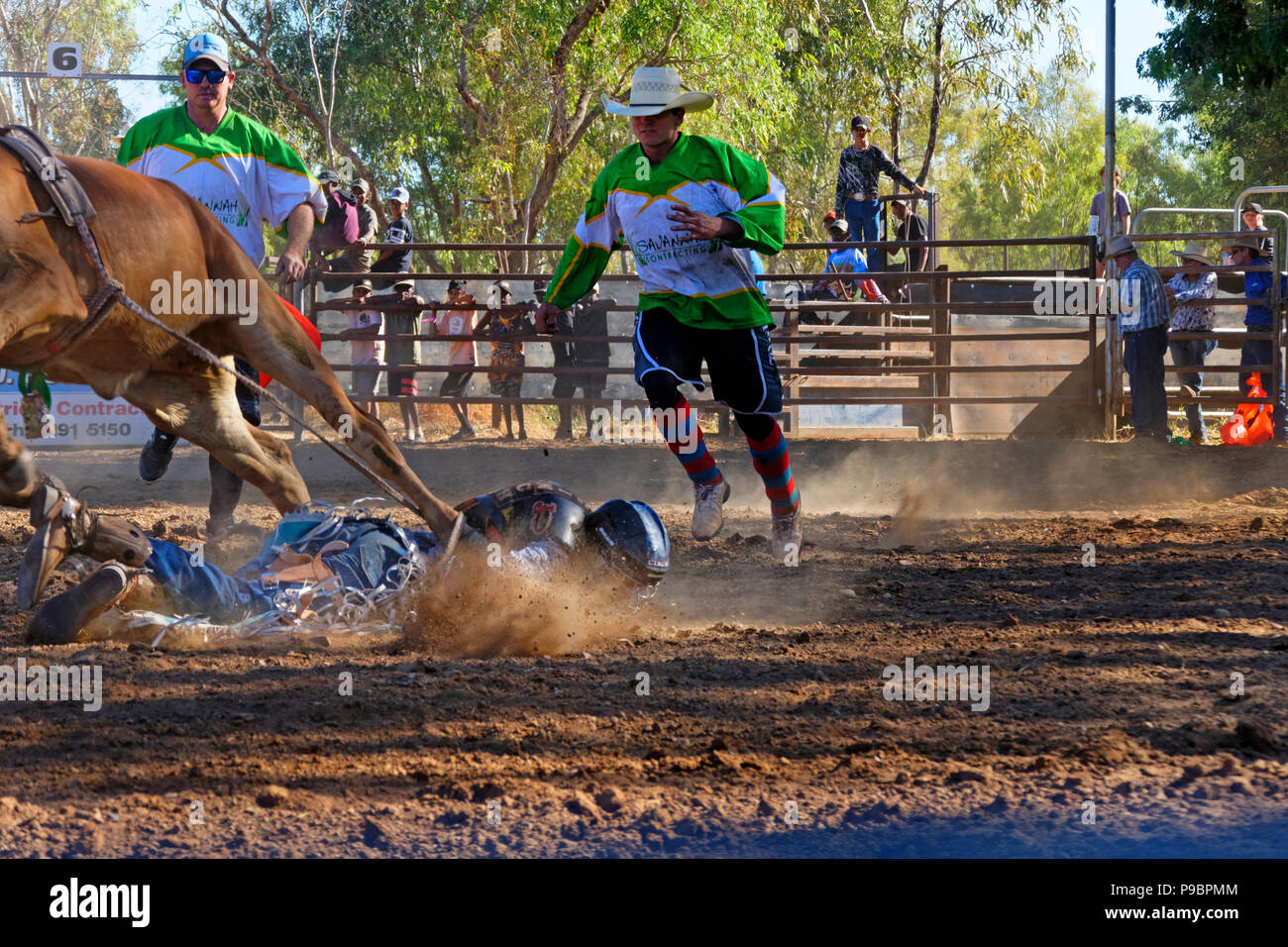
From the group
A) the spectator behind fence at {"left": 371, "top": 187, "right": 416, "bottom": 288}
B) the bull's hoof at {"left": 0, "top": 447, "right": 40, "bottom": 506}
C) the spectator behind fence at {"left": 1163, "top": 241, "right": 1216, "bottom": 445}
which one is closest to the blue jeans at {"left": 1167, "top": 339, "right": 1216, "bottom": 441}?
the spectator behind fence at {"left": 1163, "top": 241, "right": 1216, "bottom": 445}

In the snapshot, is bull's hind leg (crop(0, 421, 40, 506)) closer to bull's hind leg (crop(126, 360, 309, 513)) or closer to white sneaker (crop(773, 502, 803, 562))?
bull's hind leg (crop(126, 360, 309, 513))

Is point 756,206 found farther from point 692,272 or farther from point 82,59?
point 82,59

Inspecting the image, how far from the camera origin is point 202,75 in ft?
19.0

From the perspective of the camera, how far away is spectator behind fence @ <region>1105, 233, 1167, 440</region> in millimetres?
10852

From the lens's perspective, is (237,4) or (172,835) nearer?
(172,835)

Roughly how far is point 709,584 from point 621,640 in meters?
1.17

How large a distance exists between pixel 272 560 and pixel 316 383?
77 centimetres

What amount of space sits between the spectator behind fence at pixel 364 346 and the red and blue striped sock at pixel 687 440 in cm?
640

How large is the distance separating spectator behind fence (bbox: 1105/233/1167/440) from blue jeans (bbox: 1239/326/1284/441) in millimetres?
1199

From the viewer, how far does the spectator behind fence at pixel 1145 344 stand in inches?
427

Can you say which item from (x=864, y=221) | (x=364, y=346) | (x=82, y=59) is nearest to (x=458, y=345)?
(x=364, y=346)
